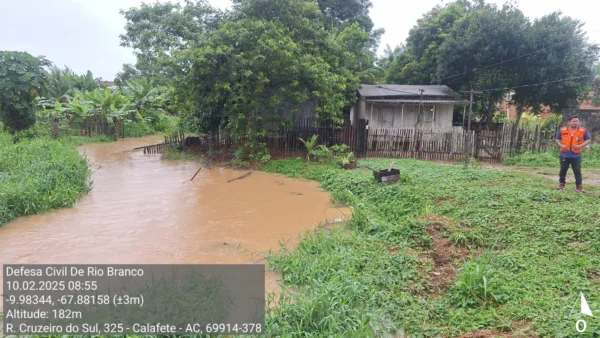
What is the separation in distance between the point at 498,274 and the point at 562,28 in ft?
49.5

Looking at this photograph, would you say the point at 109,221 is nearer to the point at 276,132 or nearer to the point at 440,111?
the point at 276,132

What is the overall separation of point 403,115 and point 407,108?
0.35 m

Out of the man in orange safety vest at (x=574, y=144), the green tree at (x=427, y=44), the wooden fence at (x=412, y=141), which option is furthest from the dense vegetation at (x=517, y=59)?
the man in orange safety vest at (x=574, y=144)

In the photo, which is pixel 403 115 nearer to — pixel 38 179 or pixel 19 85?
pixel 38 179

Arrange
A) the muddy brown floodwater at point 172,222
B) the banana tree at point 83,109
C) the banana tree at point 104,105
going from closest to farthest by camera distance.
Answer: the muddy brown floodwater at point 172,222
the banana tree at point 83,109
the banana tree at point 104,105

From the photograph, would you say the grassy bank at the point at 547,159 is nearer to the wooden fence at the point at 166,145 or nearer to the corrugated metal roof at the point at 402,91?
the corrugated metal roof at the point at 402,91

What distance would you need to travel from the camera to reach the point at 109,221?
7.02m

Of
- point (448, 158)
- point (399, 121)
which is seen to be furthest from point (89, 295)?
point (399, 121)

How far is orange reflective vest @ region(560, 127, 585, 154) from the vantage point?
7.15 m


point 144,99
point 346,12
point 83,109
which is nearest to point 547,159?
point 346,12

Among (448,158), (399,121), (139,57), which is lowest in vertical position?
(448,158)

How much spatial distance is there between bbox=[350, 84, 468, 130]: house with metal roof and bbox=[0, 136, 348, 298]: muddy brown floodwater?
6.81 meters

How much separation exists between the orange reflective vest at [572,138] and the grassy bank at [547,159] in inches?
188

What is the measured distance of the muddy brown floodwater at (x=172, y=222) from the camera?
5484 millimetres
